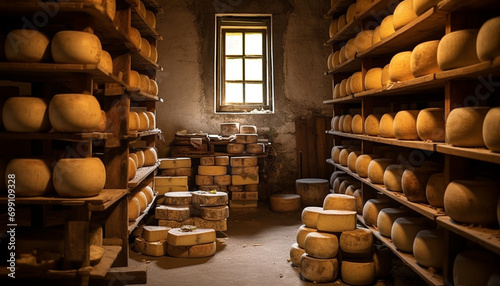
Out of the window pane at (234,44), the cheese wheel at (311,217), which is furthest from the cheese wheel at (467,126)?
the window pane at (234,44)

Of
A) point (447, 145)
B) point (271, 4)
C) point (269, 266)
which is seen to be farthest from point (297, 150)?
point (447, 145)

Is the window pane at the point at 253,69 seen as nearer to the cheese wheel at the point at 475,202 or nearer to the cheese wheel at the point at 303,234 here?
the cheese wheel at the point at 303,234

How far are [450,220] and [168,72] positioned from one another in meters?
5.87

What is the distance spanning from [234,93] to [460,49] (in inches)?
215

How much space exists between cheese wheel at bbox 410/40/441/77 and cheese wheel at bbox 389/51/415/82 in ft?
1.22

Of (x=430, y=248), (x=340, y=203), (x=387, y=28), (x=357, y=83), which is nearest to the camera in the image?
(x=430, y=248)

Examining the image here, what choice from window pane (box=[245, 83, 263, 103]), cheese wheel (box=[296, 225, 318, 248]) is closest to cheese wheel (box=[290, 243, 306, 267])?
cheese wheel (box=[296, 225, 318, 248])

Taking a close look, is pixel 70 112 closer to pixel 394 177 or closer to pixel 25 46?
pixel 25 46

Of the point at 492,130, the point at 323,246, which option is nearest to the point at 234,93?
the point at 323,246

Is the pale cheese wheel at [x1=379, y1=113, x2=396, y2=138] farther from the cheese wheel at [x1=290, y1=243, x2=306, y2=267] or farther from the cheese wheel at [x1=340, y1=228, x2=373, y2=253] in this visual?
the cheese wheel at [x1=290, y1=243, x2=306, y2=267]

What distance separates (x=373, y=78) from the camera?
14.5ft

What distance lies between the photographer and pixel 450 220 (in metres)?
2.71

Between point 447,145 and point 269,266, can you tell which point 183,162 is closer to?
point 269,266

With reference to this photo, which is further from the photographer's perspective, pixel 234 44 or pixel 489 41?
pixel 234 44
